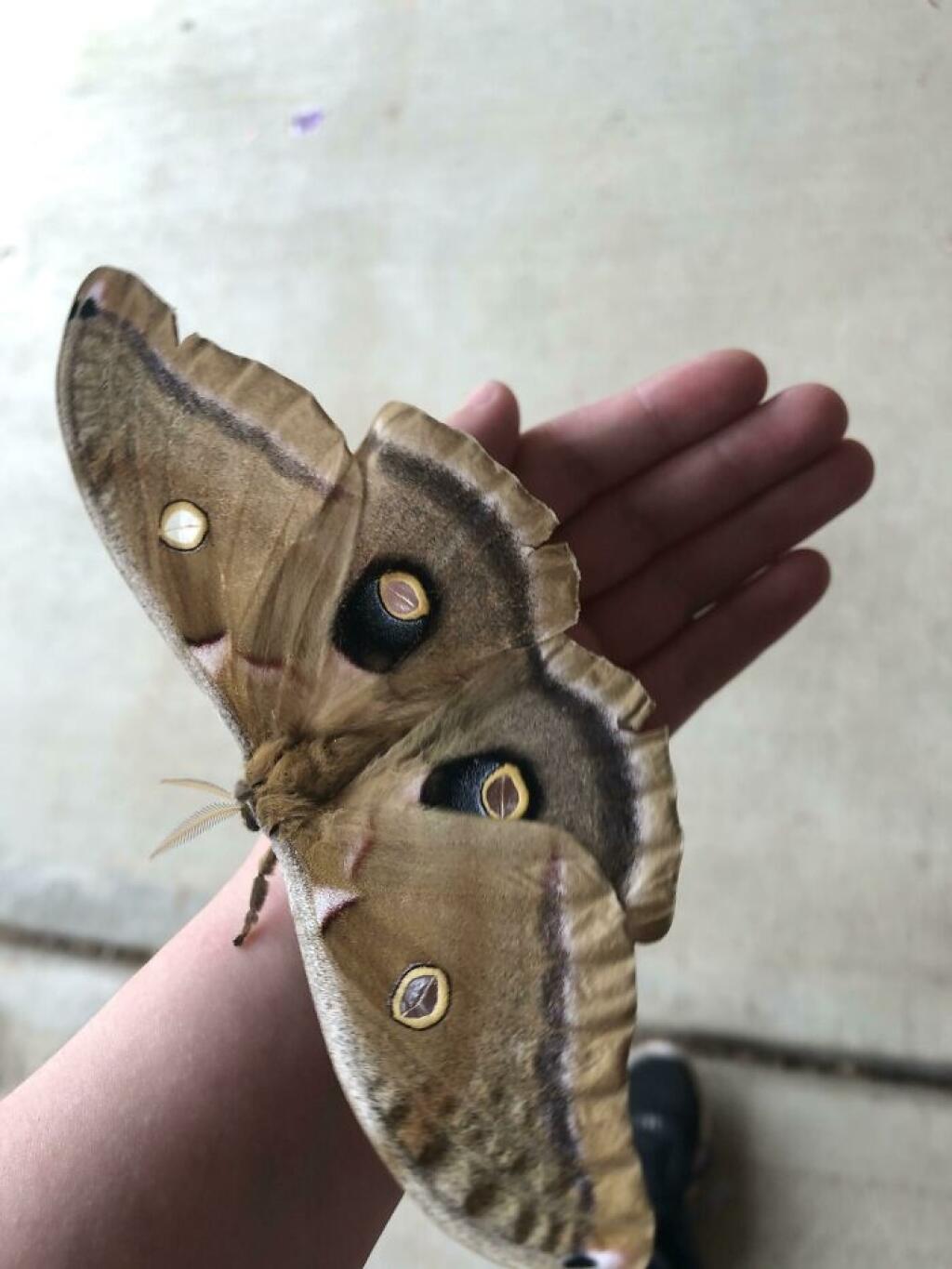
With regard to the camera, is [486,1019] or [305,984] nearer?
[486,1019]

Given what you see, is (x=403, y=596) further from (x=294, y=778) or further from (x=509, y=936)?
(x=509, y=936)

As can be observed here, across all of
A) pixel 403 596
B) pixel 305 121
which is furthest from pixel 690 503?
pixel 305 121

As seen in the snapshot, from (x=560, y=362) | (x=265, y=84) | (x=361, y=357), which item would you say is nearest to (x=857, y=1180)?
(x=560, y=362)

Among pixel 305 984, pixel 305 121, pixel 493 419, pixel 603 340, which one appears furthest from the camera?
pixel 305 121

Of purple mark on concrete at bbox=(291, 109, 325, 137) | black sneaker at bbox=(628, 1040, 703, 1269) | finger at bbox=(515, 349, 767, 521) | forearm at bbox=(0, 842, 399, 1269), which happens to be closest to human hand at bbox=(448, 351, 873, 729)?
finger at bbox=(515, 349, 767, 521)

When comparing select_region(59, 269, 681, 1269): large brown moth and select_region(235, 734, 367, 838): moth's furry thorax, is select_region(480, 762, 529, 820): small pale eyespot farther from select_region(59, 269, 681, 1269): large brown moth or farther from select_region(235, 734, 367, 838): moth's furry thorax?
select_region(235, 734, 367, 838): moth's furry thorax
